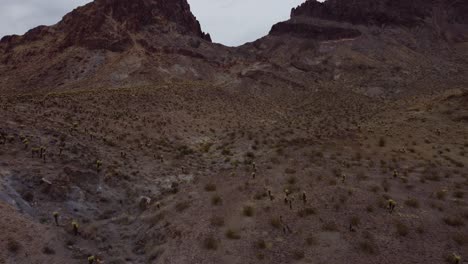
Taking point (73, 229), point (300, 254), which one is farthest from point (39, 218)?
point (300, 254)

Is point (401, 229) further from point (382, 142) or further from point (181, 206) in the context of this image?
point (382, 142)

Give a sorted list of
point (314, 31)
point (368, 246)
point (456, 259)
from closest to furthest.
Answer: point (456, 259) < point (368, 246) < point (314, 31)

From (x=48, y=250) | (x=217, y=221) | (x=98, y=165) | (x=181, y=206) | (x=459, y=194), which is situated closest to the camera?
(x=48, y=250)

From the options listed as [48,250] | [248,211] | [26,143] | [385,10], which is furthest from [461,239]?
[385,10]

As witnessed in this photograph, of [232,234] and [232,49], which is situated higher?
[232,49]

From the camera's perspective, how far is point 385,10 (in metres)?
83.1

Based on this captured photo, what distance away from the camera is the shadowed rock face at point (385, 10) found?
81.8m

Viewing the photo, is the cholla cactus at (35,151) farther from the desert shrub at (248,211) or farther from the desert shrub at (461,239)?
the desert shrub at (461,239)

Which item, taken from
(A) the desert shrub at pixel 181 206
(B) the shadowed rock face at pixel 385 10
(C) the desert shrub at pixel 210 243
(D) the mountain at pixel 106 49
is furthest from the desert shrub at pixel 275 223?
(B) the shadowed rock face at pixel 385 10

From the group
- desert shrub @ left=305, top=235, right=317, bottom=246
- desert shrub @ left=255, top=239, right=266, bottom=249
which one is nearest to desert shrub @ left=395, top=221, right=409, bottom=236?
desert shrub @ left=305, top=235, right=317, bottom=246

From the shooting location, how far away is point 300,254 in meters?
11.6

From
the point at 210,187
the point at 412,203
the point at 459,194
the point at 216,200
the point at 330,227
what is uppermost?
the point at 210,187

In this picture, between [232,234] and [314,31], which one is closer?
[232,234]

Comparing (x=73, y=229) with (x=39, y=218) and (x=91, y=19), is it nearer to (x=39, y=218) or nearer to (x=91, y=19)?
(x=39, y=218)
